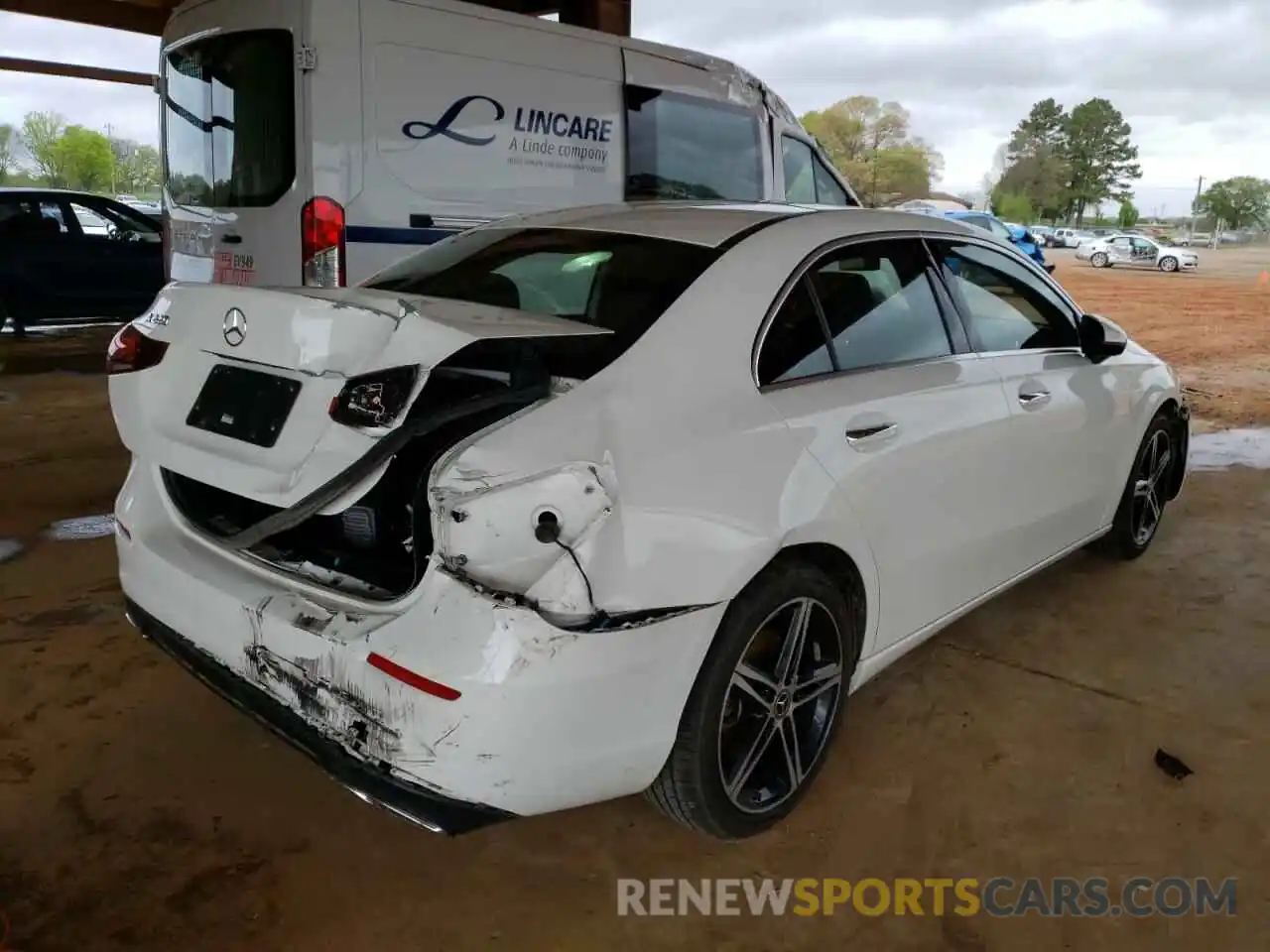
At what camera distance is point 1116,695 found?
3.09m

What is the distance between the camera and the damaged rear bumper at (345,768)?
182 cm

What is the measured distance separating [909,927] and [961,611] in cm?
111

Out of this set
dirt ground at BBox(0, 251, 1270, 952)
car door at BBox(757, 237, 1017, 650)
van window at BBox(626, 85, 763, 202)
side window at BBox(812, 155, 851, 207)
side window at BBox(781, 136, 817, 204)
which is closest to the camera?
dirt ground at BBox(0, 251, 1270, 952)

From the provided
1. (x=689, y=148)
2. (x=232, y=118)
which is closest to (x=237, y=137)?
(x=232, y=118)

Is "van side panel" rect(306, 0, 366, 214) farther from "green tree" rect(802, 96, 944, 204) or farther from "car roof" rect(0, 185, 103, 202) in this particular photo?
"green tree" rect(802, 96, 944, 204)

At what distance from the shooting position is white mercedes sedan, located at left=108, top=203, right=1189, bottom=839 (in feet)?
5.87

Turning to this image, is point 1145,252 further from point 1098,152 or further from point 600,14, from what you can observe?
point 1098,152

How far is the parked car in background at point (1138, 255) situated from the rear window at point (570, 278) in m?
Result: 31.5

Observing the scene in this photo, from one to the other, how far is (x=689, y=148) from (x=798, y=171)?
4.38ft

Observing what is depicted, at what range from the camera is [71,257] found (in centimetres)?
993

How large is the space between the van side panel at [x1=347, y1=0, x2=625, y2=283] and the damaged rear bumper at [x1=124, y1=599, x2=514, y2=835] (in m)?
3.46

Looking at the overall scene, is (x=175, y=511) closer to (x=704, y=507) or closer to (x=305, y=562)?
(x=305, y=562)

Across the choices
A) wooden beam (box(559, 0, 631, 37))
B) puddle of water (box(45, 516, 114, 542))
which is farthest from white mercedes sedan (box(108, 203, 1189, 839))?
wooden beam (box(559, 0, 631, 37))

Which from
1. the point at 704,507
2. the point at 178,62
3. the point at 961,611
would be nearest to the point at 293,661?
the point at 704,507
